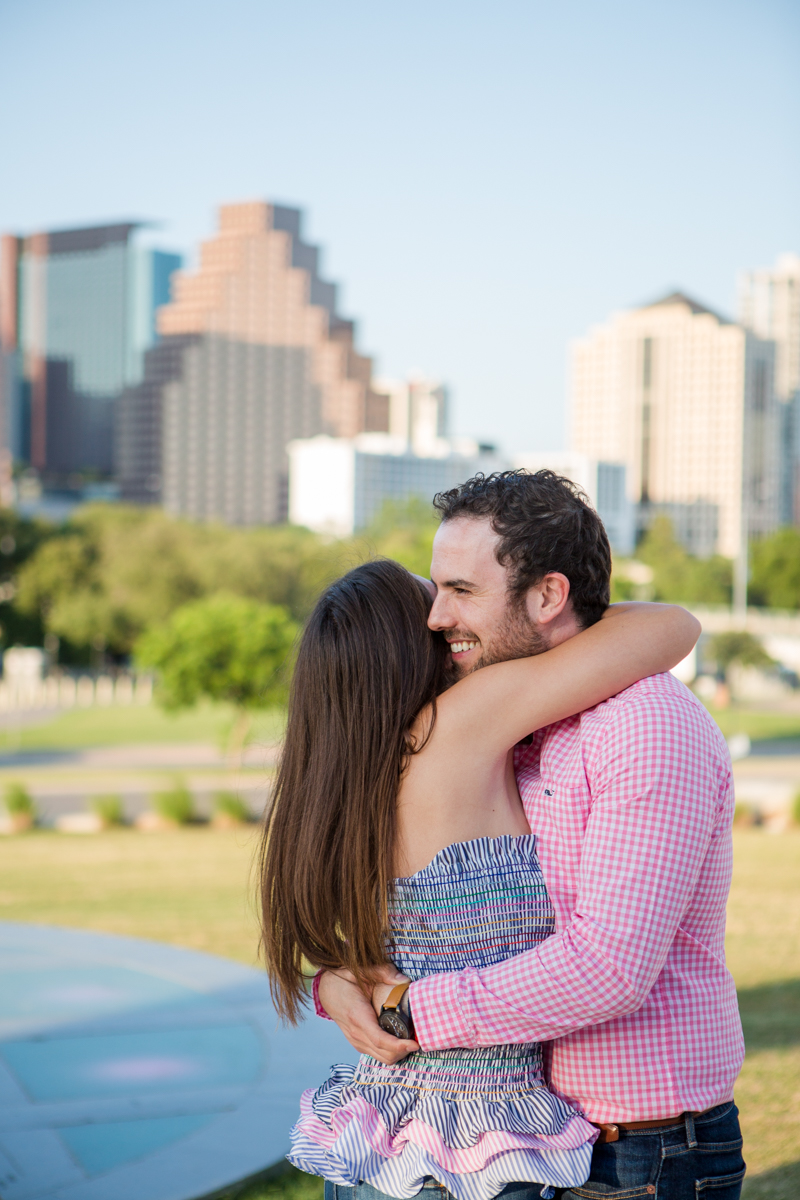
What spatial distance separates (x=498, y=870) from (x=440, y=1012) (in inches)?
8.4

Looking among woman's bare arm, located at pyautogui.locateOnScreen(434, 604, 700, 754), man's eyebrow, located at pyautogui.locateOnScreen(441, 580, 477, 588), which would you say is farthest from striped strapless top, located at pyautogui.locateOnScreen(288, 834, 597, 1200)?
man's eyebrow, located at pyautogui.locateOnScreen(441, 580, 477, 588)

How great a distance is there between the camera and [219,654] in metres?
20.0

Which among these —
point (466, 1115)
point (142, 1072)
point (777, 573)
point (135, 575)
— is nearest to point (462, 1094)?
point (466, 1115)

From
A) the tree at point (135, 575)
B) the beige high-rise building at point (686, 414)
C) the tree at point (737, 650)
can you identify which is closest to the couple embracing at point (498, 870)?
the tree at point (737, 650)

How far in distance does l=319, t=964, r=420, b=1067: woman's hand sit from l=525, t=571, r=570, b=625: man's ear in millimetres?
570

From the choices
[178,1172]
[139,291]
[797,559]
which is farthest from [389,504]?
[178,1172]

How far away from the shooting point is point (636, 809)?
157cm

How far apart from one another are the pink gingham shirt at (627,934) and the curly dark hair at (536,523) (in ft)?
0.70

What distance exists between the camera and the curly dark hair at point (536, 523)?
69.0 inches

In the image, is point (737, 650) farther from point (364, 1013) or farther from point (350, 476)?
point (350, 476)

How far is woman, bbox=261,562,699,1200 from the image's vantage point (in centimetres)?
165

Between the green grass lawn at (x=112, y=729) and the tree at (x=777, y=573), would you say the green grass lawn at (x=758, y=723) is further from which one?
the tree at (x=777, y=573)

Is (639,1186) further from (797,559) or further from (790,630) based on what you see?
(797,559)

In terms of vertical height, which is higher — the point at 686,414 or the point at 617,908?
the point at 686,414
